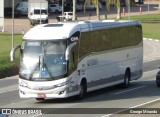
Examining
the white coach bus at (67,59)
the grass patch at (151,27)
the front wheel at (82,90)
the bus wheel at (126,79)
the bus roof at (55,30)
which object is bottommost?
the grass patch at (151,27)

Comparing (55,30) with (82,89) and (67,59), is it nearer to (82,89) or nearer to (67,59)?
(67,59)

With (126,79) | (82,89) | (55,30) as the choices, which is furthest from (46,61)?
(126,79)

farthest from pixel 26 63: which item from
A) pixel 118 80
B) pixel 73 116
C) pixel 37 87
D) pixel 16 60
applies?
pixel 16 60

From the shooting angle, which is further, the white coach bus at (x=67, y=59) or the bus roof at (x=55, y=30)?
the bus roof at (x=55, y=30)

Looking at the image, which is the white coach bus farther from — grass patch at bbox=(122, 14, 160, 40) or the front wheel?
grass patch at bbox=(122, 14, 160, 40)

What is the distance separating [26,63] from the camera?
890 inches

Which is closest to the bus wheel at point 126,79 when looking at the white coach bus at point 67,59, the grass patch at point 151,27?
the white coach bus at point 67,59

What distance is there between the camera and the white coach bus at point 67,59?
22328mm

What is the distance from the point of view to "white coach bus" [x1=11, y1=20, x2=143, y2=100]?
73.3 feet

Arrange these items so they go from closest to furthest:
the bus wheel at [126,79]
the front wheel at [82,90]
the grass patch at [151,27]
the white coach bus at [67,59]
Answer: the white coach bus at [67,59] < the front wheel at [82,90] < the bus wheel at [126,79] < the grass patch at [151,27]

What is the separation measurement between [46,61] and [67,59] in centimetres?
77

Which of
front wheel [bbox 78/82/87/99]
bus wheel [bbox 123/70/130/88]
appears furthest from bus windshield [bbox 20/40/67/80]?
bus wheel [bbox 123/70/130/88]

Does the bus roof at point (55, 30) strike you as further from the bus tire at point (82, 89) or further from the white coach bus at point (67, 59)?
the bus tire at point (82, 89)

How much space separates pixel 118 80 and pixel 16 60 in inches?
485
